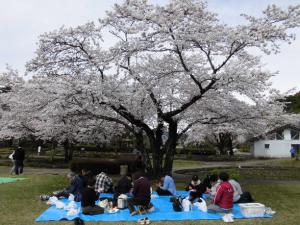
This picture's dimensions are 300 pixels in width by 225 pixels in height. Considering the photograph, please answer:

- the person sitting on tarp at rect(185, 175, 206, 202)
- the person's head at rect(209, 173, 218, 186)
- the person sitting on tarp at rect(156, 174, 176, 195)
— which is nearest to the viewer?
the person sitting on tarp at rect(185, 175, 206, 202)

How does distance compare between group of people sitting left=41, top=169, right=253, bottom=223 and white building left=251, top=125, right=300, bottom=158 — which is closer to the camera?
group of people sitting left=41, top=169, right=253, bottom=223

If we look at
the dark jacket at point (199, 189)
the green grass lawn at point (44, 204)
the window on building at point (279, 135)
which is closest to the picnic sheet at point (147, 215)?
the green grass lawn at point (44, 204)

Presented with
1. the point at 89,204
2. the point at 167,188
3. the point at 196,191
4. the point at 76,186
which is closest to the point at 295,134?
the point at 167,188

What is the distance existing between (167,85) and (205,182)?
19.3 feet

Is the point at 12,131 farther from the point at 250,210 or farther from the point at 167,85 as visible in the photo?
the point at 250,210

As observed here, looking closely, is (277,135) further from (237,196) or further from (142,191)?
(142,191)

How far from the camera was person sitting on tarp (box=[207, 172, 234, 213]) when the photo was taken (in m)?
9.87

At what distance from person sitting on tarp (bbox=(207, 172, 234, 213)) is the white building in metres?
39.9

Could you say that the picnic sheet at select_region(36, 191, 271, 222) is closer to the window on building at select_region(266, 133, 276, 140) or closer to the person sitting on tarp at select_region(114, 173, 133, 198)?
→ the person sitting on tarp at select_region(114, 173, 133, 198)

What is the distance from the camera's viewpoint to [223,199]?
991 cm

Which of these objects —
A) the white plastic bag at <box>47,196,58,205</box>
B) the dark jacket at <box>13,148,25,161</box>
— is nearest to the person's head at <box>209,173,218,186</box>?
the white plastic bag at <box>47,196,58,205</box>

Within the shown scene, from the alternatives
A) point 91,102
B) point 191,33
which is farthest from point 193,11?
point 91,102

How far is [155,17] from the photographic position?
14.0 meters

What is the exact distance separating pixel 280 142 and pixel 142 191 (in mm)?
42379
